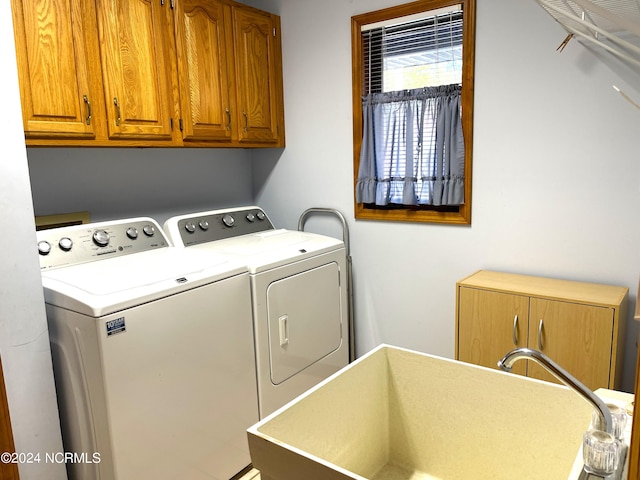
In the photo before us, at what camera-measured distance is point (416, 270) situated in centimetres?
288

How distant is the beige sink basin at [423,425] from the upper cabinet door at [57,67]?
162 cm

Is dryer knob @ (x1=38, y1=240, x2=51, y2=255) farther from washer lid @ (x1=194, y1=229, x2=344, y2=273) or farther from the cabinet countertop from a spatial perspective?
the cabinet countertop

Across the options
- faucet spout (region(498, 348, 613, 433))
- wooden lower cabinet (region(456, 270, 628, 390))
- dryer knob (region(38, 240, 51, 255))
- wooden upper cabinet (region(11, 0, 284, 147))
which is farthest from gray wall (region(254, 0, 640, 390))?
dryer knob (region(38, 240, 51, 255))

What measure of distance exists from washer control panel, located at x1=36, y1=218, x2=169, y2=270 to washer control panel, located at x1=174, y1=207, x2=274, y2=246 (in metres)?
0.17

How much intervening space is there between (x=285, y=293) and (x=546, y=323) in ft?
4.08

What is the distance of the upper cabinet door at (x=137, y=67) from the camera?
7.15ft

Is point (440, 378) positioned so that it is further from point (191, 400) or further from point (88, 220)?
point (88, 220)

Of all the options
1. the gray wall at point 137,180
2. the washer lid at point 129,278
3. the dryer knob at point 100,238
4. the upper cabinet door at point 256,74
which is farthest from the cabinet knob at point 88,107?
the upper cabinet door at point 256,74

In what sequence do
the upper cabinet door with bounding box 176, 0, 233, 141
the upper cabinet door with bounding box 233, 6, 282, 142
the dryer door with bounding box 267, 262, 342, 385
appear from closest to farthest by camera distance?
the dryer door with bounding box 267, 262, 342, 385 < the upper cabinet door with bounding box 176, 0, 233, 141 < the upper cabinet door with bounding box 233, 6, 282, 142

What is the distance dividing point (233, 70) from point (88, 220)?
46.9 inches

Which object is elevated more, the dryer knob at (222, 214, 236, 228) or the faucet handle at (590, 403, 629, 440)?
the dryer knob at (222, 214, 236, 228)

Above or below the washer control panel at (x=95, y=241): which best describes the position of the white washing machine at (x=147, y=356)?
below

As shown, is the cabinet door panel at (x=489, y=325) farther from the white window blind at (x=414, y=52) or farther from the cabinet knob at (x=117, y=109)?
the cabinet knob at (x=117, y=109)

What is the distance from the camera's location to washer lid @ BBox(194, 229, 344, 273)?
235 cm
